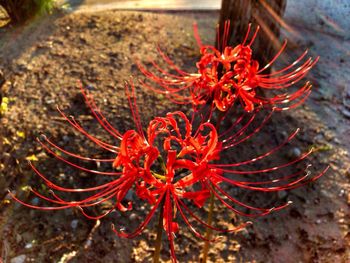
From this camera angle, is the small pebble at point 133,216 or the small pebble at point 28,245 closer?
the small pebble at point 28,245

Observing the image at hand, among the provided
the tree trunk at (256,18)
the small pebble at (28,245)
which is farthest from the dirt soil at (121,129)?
the tree trunk at (256,18)

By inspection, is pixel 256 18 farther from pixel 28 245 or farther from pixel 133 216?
pixel 28 245

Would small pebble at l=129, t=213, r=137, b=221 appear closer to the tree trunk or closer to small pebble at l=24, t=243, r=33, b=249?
small pebble at l=24, t=243, r=33, b=249

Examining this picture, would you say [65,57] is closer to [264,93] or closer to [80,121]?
[80,121]

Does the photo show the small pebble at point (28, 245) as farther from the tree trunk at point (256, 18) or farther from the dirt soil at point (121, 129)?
the tree trunk at point (256, 18)

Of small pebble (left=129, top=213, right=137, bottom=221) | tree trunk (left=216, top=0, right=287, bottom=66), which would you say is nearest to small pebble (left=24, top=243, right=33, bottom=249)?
small pebble (left=129, top=213, right=137, bottom=221)

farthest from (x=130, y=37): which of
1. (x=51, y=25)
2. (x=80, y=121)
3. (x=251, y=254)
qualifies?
(x=251, y=254)
